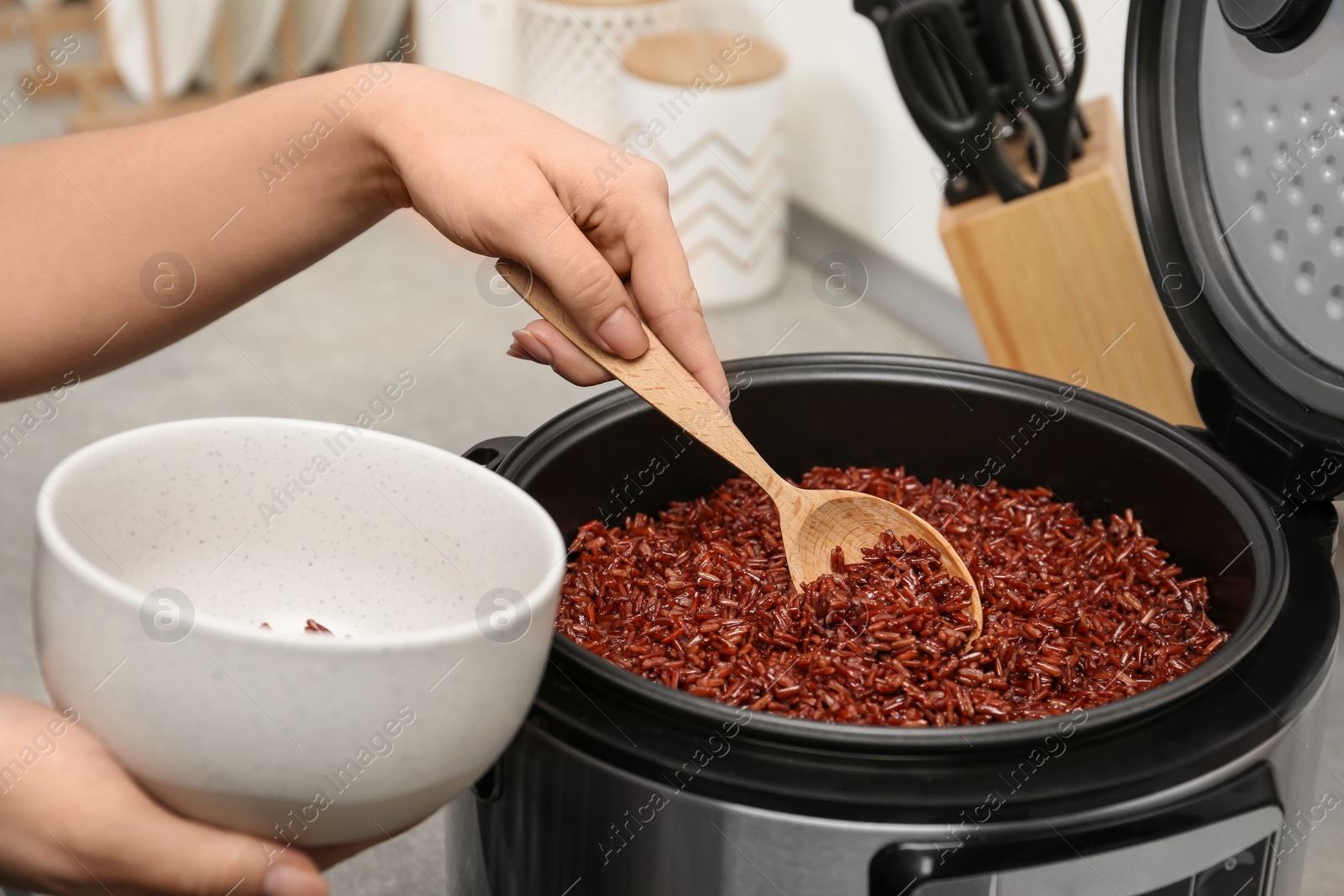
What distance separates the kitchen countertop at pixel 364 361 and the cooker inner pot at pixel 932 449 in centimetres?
145

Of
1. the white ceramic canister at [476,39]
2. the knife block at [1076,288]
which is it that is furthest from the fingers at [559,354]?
the white ceramic canister at [476,39]

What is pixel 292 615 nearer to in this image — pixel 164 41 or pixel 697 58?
pixel 697 58

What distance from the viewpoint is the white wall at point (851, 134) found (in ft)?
9.97

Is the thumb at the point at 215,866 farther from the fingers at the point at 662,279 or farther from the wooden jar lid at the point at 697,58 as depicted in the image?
the wooden jar lid at the point at 697,58

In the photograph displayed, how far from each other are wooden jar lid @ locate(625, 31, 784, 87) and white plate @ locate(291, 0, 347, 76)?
1.43 m

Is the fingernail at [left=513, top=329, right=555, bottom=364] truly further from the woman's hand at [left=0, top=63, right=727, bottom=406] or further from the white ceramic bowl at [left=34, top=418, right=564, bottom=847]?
the white ceramic bowl at [left=34, top=418, right=564, bottom=847]

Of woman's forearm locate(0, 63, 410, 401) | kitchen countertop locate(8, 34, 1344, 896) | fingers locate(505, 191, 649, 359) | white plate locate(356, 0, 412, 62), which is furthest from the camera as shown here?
white plate locate(356, 0, 412, 62)

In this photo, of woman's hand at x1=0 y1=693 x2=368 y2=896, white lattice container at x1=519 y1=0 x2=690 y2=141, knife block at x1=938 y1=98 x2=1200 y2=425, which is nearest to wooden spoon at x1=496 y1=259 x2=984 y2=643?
woman's hand at x1=0 y1=693 x2=368 y2=896

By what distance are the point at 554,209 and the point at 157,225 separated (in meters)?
0.49

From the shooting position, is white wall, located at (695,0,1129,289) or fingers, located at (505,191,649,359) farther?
white wall, located at (695,0,1129,289)

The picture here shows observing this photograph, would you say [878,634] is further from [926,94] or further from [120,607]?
[926,94]

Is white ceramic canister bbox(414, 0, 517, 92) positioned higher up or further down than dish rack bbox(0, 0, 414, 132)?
higher up

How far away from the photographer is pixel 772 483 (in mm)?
1229

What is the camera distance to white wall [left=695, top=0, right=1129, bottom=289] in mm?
3039
